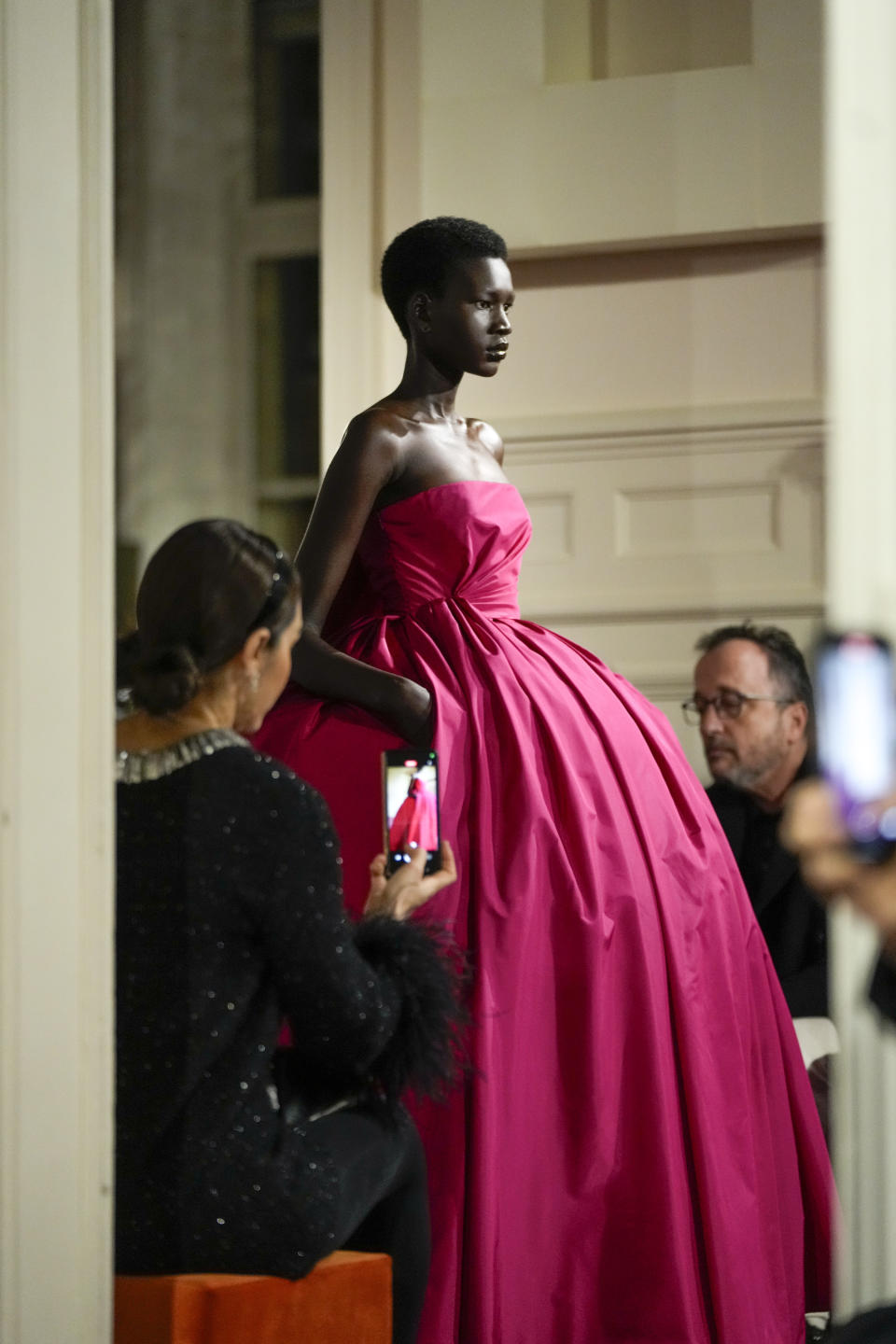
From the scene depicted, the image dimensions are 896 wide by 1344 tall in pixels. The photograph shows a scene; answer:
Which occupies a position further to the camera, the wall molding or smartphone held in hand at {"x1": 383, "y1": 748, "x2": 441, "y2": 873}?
the wall molding

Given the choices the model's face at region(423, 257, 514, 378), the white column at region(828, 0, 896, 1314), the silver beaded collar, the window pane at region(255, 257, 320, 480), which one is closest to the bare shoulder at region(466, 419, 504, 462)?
the model's face at region(423, 257, 514, 378)

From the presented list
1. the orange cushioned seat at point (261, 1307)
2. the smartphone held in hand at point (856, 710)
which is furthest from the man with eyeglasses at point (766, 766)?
the smartphone held in hand at point (856, 710)

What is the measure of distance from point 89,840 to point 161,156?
2.17 meters

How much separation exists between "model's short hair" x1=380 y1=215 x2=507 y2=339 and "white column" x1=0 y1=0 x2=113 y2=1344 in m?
0.61

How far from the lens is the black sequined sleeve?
1.05m

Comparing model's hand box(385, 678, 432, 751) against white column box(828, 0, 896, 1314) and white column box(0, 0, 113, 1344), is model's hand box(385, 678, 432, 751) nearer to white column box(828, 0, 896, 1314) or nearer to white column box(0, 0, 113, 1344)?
white column box(0, 0, 113, 1344)

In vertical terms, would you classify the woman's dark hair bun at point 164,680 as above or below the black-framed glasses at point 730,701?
above

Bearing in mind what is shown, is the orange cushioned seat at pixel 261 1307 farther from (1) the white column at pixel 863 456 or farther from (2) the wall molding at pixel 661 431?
(2) the wall molding at pixel 661 431

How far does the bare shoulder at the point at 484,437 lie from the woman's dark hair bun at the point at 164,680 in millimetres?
621

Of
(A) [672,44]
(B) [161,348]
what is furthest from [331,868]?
(B) [161,348]

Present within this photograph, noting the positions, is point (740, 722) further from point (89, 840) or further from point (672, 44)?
point (89, 840)

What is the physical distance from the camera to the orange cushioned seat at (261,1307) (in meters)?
1.01

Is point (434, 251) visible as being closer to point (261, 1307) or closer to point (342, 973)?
point (342, 973)

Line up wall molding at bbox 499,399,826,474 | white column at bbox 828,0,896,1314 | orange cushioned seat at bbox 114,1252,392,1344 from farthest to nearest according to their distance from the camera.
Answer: wall molding at bbox 499,399,826,474 < orange cushioned seat at bbox 114,1252,392,1344 < white column at bbox 828,0,896,1314
